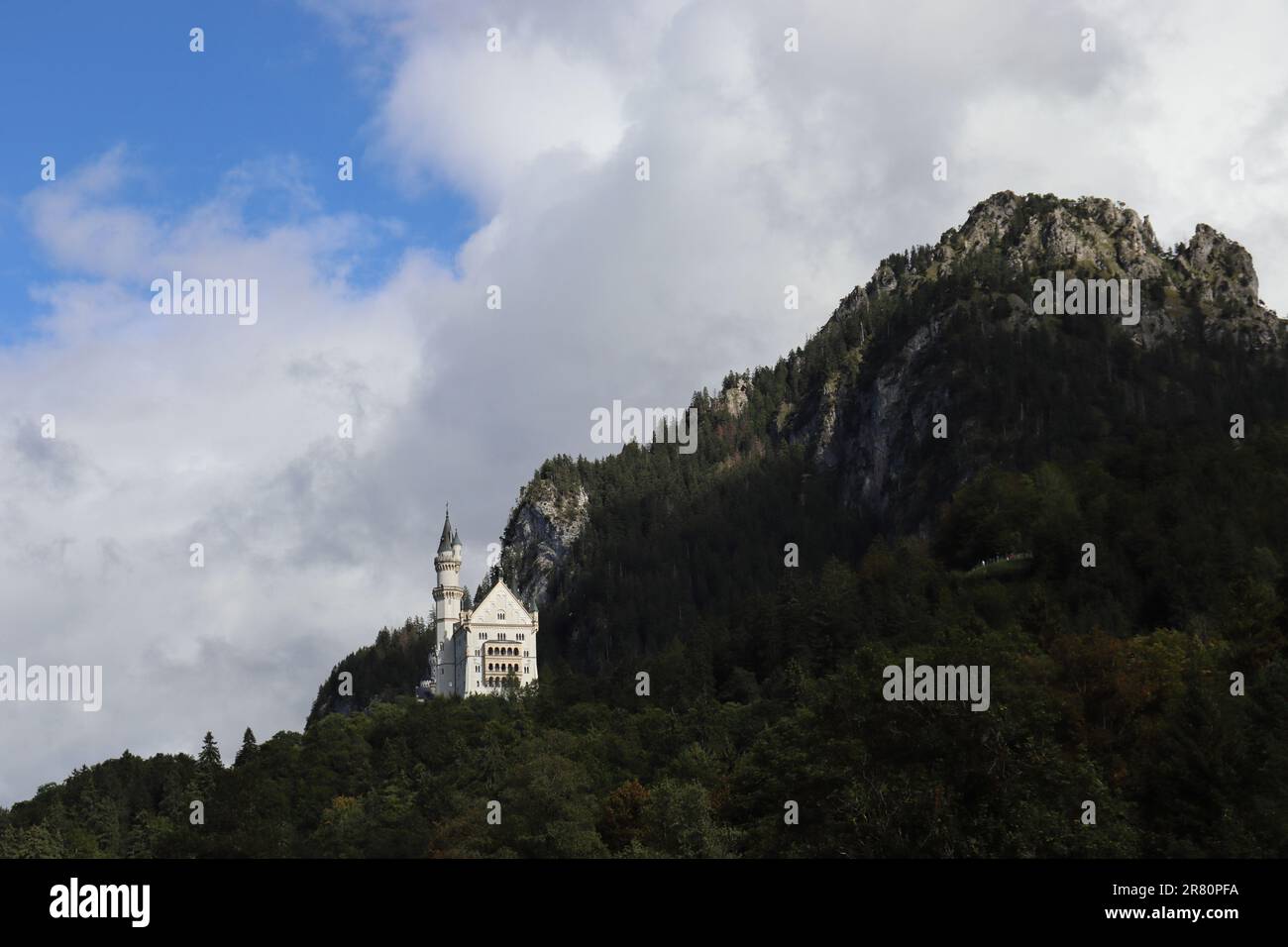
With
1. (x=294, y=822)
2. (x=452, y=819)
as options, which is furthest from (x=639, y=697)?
(x=452, y=819)

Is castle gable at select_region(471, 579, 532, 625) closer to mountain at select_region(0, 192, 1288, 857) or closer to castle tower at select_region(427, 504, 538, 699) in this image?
castle tower at select_region(427, 504, 538, 699)

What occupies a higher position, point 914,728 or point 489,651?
point 489,651

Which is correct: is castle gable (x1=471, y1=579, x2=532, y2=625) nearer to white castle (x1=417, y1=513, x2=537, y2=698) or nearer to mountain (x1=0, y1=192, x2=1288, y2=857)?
white castle (x1=417, y1=513, x2=537, y2=698)

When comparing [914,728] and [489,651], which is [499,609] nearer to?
[489,651]

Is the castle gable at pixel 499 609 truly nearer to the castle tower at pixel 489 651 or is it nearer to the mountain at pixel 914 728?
the castle tower at pixel 489 651

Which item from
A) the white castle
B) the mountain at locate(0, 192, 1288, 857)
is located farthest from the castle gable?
the mountain at locate(0, 192, 1288, 857)

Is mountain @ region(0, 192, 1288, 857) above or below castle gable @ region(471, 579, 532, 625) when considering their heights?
below

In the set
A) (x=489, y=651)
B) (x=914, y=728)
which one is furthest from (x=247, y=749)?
(x=914, y=728)

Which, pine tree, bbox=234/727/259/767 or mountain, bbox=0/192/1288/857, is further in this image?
pine tree, bbox=234/727/259/767

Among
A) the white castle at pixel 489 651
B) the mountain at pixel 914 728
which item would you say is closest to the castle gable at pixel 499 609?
the white castle at pixel 489 651

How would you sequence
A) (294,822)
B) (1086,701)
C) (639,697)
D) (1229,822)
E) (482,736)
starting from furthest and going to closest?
(639,697), (482,736), (294,822), (1086,701), (1229,822)
